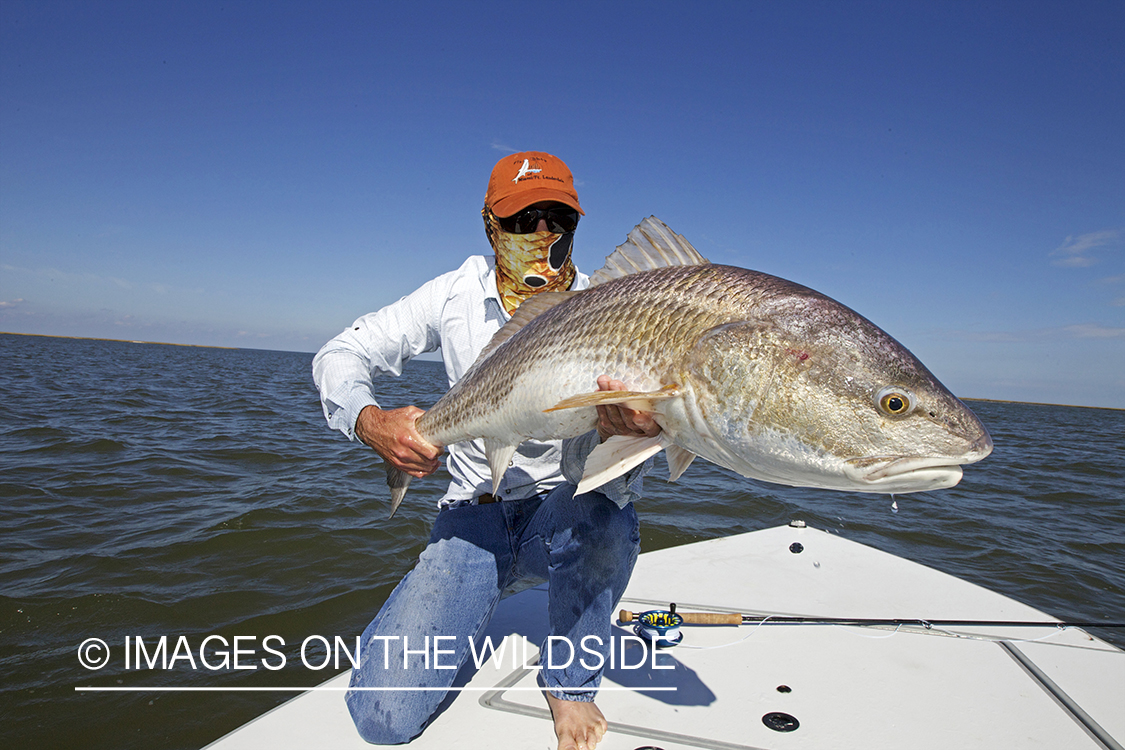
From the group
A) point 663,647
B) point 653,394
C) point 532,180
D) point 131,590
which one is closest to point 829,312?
point 653,394

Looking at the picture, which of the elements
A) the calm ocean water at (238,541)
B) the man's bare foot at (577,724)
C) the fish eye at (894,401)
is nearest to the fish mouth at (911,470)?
the fish eye at (894,401)

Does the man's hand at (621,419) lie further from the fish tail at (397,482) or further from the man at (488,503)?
the fish tail at (397,482)

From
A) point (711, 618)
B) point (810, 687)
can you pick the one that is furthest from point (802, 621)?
point (810, 687)

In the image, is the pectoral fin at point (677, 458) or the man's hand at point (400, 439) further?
the man's hand at point (400, 439)

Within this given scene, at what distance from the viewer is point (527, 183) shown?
3.17 metres

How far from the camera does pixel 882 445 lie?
1601 millimetres

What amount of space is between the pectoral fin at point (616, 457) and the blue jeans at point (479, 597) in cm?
72

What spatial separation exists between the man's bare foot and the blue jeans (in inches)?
2.1

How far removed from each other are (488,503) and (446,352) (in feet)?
3.24

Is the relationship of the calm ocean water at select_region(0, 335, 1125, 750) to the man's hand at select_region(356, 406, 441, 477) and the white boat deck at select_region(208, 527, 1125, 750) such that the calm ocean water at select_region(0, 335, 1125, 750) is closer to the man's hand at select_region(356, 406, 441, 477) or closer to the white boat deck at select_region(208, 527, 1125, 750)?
the white boat deck at select_region(208, 527, 1125, 750)

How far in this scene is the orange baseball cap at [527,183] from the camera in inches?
123

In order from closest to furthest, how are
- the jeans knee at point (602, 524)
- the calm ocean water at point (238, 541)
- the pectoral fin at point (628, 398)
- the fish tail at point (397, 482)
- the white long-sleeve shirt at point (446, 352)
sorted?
the pectoral fin at point (628, 398) < the jeans knee at point (602, 524) < the fish tail at point (397, 482) < the white long-sleeve shirt at point (446, 352) < the calm ocean water at point (238, 541)

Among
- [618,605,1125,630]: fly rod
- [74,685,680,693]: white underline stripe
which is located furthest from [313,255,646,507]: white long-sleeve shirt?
[618,605,1125,630]: fly rod

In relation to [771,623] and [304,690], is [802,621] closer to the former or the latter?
[771,623]
